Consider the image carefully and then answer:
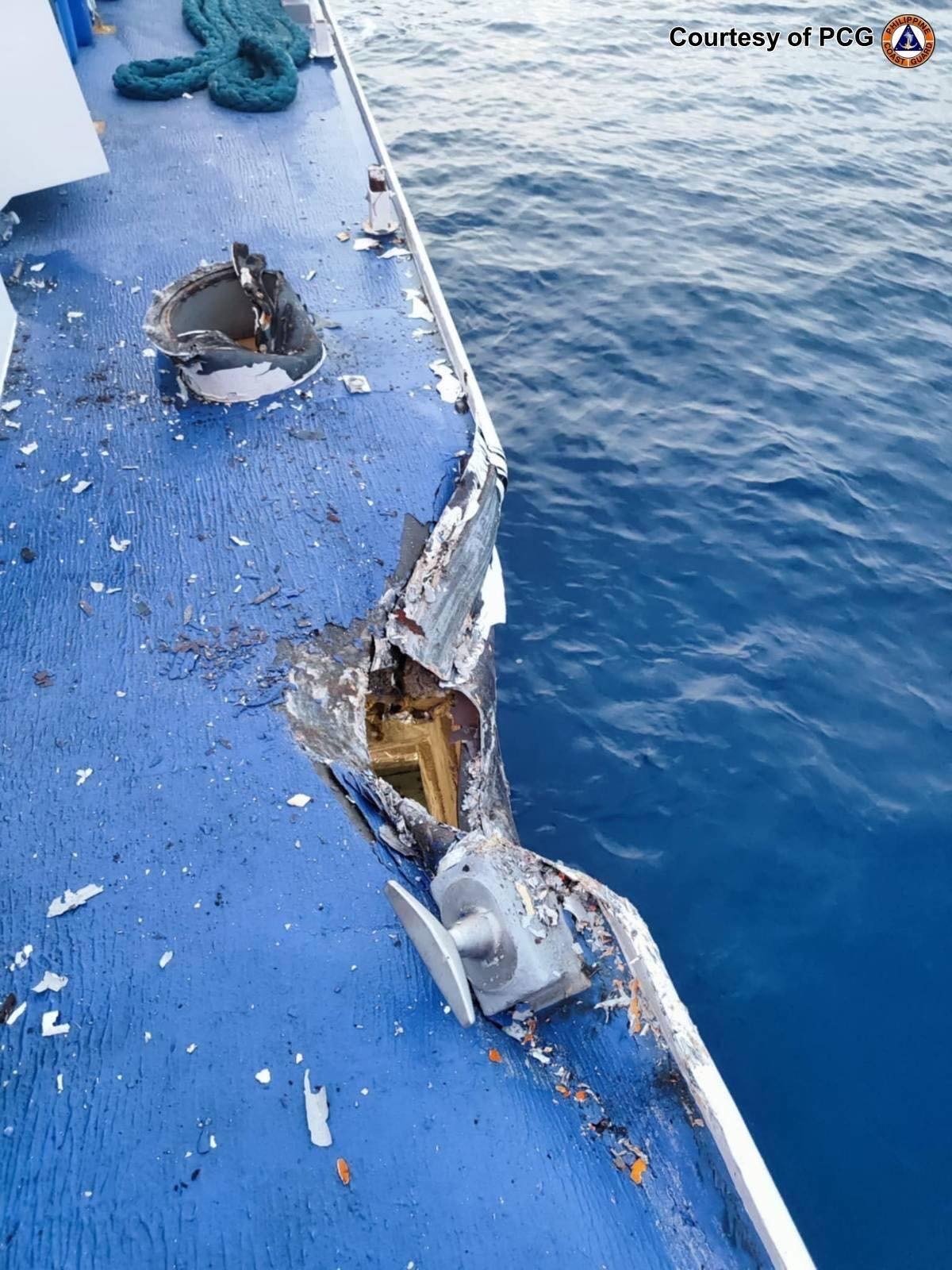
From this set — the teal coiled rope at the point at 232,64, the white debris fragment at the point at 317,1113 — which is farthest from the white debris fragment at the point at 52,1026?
the teal coiled rope at the point at 232,64

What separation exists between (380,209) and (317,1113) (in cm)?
573

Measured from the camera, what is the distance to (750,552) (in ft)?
20.7

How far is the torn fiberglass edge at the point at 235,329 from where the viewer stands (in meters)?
4.96

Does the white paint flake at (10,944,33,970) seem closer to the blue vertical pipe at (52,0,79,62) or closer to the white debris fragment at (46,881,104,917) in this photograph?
the white debris fragment at (46,881,104,917)

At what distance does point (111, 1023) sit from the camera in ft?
9.41

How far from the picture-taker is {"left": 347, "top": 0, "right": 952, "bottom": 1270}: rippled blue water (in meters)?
4.20

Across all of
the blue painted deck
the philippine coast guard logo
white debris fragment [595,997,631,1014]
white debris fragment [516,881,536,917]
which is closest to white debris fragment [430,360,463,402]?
the blue painted deck

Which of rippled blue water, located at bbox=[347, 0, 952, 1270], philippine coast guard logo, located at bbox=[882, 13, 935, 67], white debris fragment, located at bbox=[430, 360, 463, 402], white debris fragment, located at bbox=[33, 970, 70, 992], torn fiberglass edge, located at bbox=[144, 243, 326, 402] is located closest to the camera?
white debris fragment, located at bbox=[33, 970, 70, 992]

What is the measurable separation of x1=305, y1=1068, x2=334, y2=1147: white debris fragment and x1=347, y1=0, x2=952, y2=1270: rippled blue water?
215 cm

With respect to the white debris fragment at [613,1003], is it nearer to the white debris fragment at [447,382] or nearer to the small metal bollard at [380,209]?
the white debris fragment at [447,382]

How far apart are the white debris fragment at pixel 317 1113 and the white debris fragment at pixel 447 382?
3.68 metres

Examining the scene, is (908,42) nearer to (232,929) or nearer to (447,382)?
(447,382)

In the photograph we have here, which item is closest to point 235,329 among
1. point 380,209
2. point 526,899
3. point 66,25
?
point 380,209

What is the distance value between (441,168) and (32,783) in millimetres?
9350
